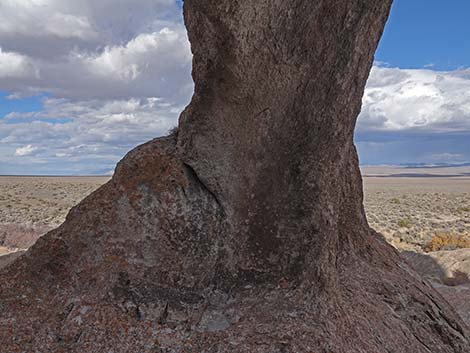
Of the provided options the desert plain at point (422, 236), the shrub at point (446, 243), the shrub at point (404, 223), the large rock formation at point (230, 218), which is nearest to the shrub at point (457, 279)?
the desert plain at point (422, 236)

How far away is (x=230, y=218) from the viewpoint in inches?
200

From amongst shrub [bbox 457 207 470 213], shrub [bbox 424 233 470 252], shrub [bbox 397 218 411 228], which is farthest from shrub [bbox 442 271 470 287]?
shrub [bbox 457 207 470 213]

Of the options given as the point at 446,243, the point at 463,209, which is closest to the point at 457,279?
the point at 446,243

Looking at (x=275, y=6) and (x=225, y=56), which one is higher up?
(x=275, y=6)

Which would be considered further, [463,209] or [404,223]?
[463,209]

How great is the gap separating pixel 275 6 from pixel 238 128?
110 cm

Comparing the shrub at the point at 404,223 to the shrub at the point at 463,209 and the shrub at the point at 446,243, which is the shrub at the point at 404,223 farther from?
the shrub at the point at 463,209

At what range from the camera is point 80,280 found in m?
4.82

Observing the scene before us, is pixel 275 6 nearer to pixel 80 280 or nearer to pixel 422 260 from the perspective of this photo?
pixel 80 280

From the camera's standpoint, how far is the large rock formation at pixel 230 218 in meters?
4.60

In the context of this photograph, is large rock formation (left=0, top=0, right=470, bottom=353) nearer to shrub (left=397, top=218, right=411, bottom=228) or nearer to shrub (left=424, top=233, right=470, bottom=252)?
shrub (left=424, top=233, right=470, bottom=252)

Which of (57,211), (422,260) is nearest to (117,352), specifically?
(422,260)

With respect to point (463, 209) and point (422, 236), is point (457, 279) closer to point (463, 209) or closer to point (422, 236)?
point (422, 236)

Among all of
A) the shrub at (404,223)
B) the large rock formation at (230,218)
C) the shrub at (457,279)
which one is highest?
the large rock formation at (230,218)
